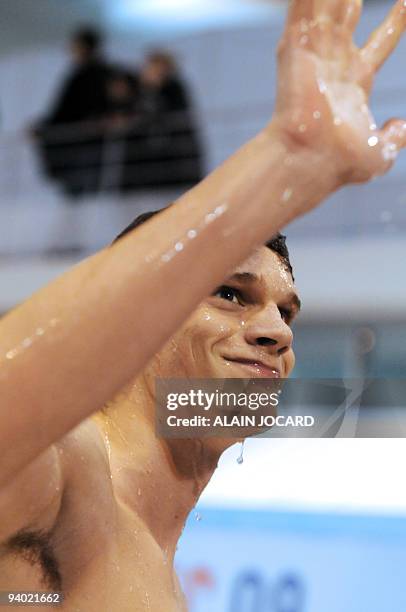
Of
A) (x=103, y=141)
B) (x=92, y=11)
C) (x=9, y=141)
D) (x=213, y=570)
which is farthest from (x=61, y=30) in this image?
(x=213, y=570)

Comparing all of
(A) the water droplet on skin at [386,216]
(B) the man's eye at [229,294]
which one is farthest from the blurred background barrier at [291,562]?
(A) the water droplet on skin at [386,216]

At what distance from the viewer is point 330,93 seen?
43 cm

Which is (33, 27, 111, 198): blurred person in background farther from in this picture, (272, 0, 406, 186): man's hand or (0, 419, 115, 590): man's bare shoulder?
(272, 0, 406, 186): man's hand

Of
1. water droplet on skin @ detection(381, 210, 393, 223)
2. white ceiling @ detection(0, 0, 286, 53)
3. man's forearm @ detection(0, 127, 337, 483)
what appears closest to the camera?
man's forearm @ detection(0, 127, 337, 483)

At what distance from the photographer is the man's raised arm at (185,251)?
0.42 m

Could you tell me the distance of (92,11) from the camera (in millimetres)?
3729

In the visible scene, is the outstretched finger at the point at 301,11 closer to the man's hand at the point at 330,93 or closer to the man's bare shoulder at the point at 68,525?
the man's hand at the point at 330,93

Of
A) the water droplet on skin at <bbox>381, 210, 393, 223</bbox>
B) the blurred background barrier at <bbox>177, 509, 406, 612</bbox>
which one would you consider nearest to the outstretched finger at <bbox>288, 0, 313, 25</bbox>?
the blurred background barrier at <bbox>177, 509, 406, 612</bbox>

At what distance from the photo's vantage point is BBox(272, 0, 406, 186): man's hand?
429 millimetres

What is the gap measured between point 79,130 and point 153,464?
5.32 ft

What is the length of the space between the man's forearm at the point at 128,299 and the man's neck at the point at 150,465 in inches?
8.2

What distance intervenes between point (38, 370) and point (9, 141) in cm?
230

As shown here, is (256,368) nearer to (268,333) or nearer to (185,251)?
(268,333)

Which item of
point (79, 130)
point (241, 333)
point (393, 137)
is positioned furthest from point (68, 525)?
point (79, 130)
